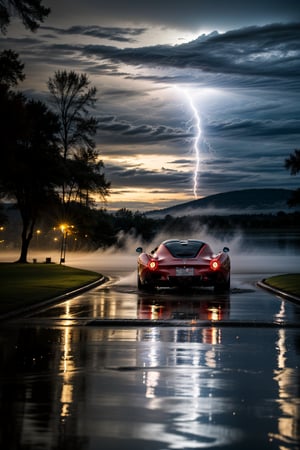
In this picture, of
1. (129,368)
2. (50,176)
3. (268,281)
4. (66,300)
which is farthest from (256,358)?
(50,176)

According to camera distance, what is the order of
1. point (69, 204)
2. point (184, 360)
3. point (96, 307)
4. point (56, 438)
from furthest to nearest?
point (69, 204) < point (96, 307) < point (184, 360) < point (56, 438)

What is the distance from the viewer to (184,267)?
90.9 feet

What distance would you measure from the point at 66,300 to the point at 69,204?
49523 millimetres

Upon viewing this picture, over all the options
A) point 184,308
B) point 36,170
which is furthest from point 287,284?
point 36,170

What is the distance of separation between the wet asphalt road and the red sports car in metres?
6.65

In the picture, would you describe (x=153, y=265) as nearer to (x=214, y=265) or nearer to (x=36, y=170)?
(x=214, y=265)

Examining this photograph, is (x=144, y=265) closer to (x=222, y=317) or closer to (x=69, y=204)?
(x=222, y=317)

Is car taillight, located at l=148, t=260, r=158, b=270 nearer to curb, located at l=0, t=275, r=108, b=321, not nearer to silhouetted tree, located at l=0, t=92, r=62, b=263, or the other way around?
curb, located at l=0, t=275, r=108, b=321

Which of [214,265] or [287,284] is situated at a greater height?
[287,284]

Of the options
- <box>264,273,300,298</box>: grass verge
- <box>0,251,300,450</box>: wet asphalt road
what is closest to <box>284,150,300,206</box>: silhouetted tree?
<box>264,273,300,298</box>: grass verge

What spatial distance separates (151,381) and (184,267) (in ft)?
54.6

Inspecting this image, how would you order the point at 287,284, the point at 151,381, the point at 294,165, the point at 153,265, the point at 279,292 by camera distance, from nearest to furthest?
the point at 151,381 < the point at 153,265 < the point at 279,292 < the point at 287,284 < the point at 294,165

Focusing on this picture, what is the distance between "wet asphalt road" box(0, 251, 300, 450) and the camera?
809 cm

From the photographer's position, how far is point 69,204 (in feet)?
247
